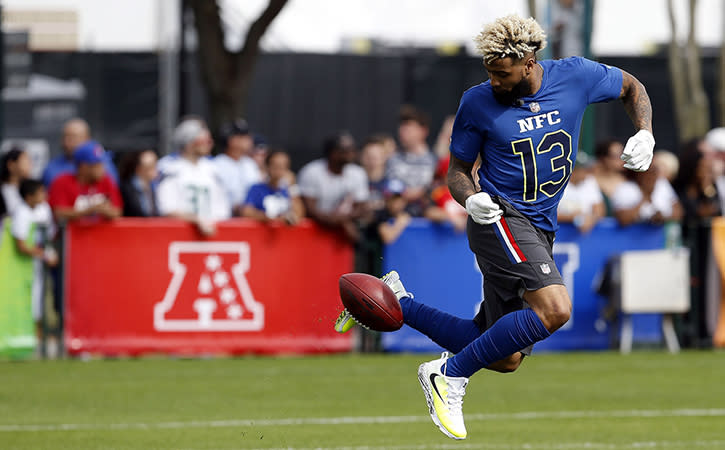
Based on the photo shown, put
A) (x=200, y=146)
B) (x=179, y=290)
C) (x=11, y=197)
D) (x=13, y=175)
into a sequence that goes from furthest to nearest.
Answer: (x=13, y=175) < (x=11, y=197) < (x=200, y=146) < (x=179, y=290)

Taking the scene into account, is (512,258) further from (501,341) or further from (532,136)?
(532,136)

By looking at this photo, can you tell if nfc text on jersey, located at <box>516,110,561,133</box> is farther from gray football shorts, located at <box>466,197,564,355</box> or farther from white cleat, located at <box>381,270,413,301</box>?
white cleat, located at <box>381,270,413,301</box>

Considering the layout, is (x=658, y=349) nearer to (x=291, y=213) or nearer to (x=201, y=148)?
(x=291, y=213)

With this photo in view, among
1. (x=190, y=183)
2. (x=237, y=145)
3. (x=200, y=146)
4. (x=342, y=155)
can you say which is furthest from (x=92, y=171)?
(x=342, y=155)

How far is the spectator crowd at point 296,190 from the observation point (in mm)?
12836

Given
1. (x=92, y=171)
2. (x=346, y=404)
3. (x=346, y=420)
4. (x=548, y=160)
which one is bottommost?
(x=346, y=404)

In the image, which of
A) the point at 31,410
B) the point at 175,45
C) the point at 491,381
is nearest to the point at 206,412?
the point at 31,410

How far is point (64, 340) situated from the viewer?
12.8 m

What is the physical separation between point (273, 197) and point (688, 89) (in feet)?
40.1

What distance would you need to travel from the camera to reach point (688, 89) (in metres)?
23.2

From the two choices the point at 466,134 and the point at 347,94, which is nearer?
the point at 466,134

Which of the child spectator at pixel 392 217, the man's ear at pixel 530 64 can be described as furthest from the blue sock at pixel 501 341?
the child spectator at pixel 392 217

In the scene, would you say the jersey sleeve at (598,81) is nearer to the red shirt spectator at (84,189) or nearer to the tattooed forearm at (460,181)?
the tattooed forearm at (460,181)

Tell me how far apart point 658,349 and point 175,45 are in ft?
26.8
